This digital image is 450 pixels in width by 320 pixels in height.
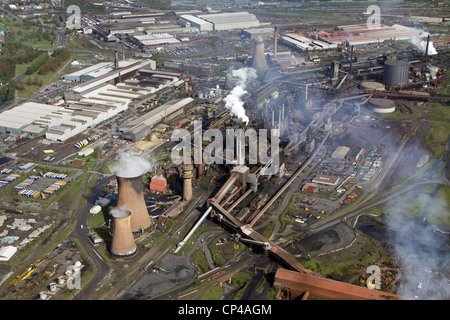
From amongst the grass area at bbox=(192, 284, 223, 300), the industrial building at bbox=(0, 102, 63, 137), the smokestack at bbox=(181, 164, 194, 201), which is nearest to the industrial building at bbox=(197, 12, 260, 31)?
the industrial building at bbox=(0, 102, 63, 137)

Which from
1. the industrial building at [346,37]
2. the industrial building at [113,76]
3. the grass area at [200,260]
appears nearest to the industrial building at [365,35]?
the industrial building at [346,37]

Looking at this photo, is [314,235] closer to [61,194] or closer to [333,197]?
[333,197]

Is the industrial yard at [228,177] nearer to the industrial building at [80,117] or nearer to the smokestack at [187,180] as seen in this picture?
the smokestack at [187,180]

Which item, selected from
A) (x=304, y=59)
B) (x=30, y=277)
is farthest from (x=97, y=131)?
(x=304, y=59)

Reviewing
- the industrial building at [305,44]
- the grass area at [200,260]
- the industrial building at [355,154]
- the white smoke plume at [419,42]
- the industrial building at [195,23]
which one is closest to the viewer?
the grass area at [200,260]

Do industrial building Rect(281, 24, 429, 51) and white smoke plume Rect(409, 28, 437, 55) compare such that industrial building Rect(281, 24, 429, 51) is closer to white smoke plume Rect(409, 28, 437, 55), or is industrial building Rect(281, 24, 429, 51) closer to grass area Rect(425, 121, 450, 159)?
white smoke plume Rect(409, 28, 437, 55)

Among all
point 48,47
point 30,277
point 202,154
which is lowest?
point 30,277

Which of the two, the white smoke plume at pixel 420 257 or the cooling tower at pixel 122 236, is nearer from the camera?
the white smoke plume at pixel 420 257

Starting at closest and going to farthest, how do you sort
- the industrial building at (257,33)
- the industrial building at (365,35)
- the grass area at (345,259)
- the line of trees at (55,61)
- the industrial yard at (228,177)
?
the industrial yard at (228,177), the grass area at (345,259), the line of trees at (55,61), the industrial building at (365,35), the industrial building at (257,33)
